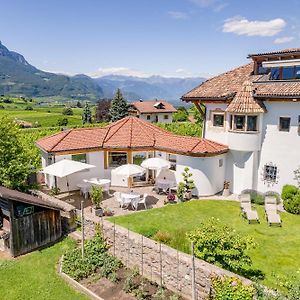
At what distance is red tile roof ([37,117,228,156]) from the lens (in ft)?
74.3

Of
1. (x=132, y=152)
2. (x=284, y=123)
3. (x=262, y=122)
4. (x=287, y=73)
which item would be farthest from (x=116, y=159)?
(x=287, y=73)

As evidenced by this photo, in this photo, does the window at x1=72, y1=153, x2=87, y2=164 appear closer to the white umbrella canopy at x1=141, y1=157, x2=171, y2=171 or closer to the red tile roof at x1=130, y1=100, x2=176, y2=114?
the white umbrella canopy at x1=141, y1=157, x2=171, y2=171

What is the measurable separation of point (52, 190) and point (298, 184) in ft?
52.8

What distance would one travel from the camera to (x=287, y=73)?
2166 centimetres

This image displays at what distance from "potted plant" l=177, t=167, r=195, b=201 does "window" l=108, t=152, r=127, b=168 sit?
5144 millimetres

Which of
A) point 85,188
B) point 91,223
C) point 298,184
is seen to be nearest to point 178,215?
point 91,223

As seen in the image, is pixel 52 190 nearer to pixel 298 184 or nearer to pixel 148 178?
pixel 148 178

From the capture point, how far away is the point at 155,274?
13609 mm

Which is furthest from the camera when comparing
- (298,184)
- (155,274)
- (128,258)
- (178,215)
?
(298,184)

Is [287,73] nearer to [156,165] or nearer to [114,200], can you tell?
[156,165]

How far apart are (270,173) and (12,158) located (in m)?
16.4

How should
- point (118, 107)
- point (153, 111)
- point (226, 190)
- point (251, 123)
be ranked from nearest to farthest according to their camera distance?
1. point (251, 123)
2. point (226, 190)
3. point (118, 107)
4. point (153, 111)

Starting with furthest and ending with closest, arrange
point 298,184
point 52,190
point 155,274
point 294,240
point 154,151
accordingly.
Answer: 1. point 154,151
2. point 52,190
3. point 298,184
4. point 294,240
5. point 155,274

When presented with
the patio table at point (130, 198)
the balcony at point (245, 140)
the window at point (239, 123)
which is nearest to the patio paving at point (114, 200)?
the patio table at point (130, 198)
